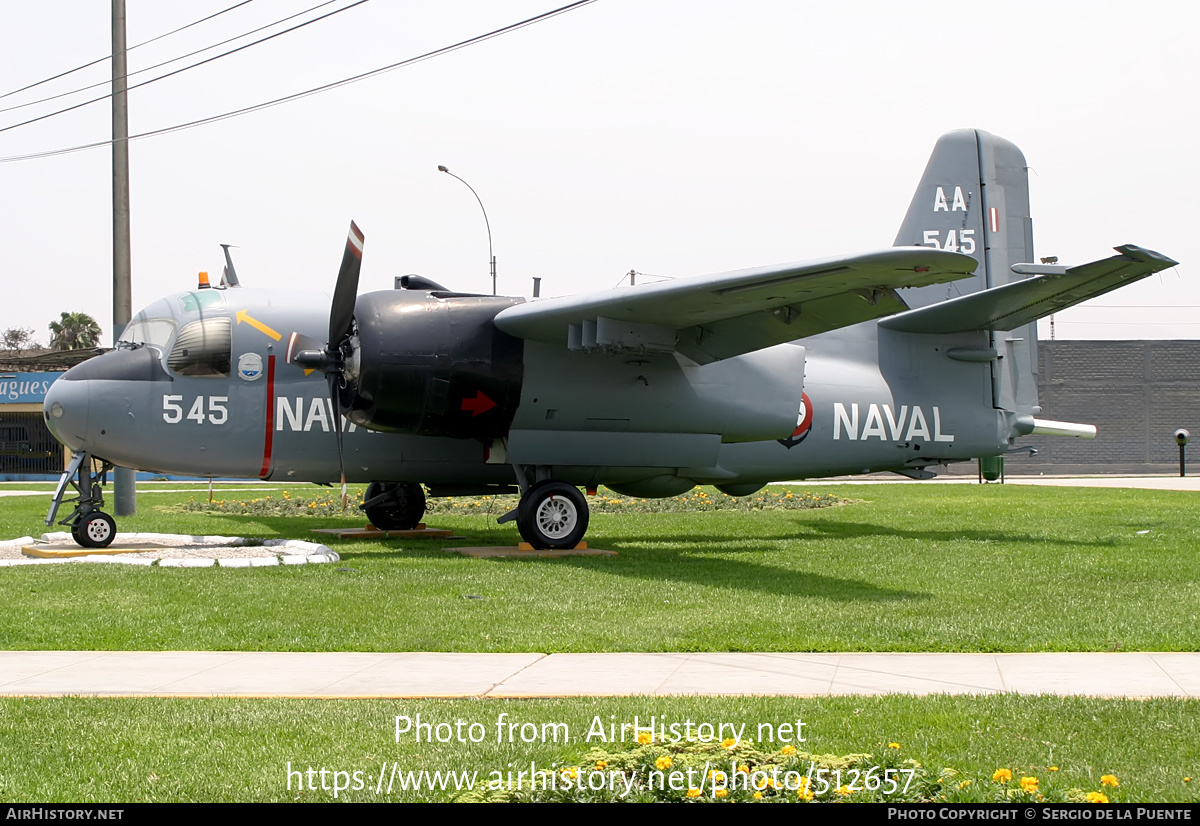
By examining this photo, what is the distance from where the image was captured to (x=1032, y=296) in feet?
55.3

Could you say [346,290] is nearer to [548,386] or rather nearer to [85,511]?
[548,386]

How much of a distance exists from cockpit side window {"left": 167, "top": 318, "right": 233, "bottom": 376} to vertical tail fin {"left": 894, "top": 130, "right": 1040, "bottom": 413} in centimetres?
1166

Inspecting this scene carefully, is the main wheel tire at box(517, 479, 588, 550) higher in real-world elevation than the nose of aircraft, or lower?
lower

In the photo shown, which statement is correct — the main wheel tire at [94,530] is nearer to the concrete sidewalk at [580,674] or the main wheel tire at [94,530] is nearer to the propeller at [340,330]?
the propeller at [340,330]

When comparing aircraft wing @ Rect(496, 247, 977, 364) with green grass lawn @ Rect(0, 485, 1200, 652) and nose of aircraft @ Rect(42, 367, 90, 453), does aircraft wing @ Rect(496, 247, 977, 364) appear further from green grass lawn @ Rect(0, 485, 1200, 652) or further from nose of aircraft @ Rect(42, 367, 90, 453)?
nose of aircraft @ Rect(42, 367, 90, 453)

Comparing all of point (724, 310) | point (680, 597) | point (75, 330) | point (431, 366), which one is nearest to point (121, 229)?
point (431, 366)

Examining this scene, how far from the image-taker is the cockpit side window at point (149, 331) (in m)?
16.1

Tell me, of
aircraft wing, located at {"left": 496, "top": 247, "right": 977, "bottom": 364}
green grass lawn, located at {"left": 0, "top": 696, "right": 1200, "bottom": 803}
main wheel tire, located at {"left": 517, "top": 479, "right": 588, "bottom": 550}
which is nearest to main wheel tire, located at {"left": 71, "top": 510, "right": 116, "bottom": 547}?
main wheel tire, located at {"left": 517, "top": 479, "right": 588, "bottom": 550}

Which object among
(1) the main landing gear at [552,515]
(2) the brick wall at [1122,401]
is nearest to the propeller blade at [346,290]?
(1) the main landing gear at [552,515]

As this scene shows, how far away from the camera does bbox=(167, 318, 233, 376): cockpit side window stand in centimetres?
1596

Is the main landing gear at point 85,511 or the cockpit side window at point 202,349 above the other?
the cockpit side window at point 202,349

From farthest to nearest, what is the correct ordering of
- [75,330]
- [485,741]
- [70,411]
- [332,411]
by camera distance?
[75,330]
[332,411]
[70,411]
[485,741]

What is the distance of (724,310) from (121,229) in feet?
46.5

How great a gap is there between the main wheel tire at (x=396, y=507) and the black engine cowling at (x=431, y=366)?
12.5ft
